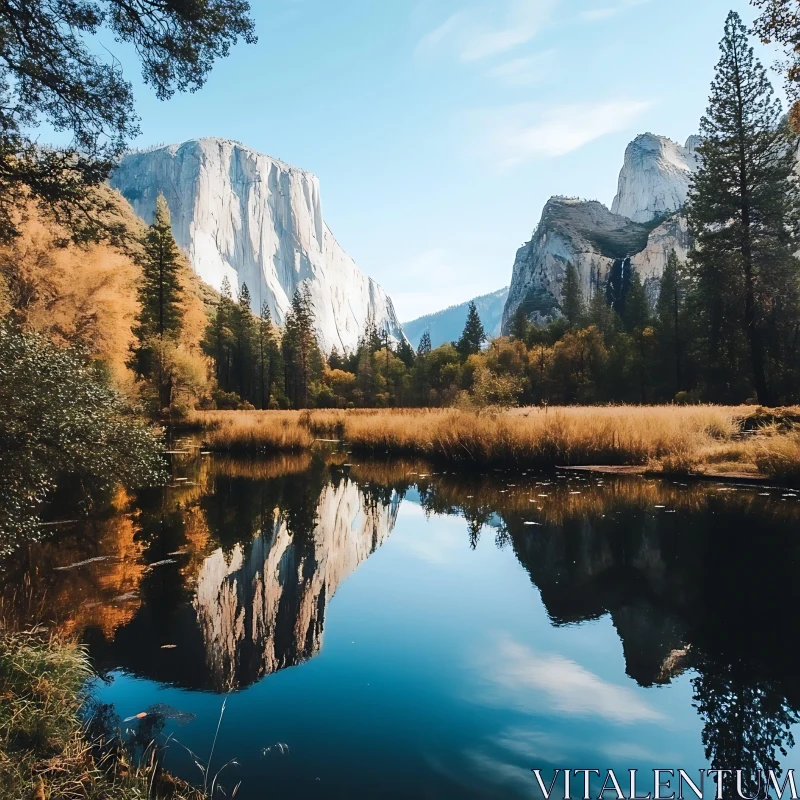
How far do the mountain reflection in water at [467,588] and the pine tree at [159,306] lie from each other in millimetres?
25164

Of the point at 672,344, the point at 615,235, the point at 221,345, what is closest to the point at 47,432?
the point at 672,344

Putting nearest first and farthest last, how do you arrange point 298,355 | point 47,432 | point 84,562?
1. point 47,432
2. point 84,562
3. point 298,355

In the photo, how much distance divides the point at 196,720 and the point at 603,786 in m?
2.46

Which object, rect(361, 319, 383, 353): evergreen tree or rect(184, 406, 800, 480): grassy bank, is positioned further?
rect(361, 319, 383, 353): evergreen tree

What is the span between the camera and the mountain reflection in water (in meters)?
4.19

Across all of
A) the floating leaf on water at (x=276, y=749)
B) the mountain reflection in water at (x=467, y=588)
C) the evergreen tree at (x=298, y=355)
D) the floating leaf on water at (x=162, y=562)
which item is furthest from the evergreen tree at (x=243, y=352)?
the floating leaf on water at (x=276, y=749)

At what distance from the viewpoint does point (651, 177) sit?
16700 centimetres

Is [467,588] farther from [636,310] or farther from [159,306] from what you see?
[636,310]

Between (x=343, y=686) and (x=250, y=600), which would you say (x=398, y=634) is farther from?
(x=250, y=600)

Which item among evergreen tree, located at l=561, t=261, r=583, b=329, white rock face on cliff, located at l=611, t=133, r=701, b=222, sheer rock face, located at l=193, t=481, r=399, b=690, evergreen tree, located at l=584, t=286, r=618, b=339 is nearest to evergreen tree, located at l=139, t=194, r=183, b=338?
sheer rock face, located at l=193, t=481, r=399, b=690

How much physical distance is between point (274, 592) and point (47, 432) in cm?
276

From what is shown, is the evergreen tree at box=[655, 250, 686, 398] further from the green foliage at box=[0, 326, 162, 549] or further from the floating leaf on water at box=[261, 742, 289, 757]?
the floating leaf on water at box=[261, 742, 289, 757]

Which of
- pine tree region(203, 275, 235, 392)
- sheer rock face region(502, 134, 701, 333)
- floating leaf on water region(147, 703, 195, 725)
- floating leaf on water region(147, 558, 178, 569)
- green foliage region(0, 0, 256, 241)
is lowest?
floating leaf on water region(147, 703, 195, 725)

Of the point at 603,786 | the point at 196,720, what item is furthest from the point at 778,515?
the point at 196,720
